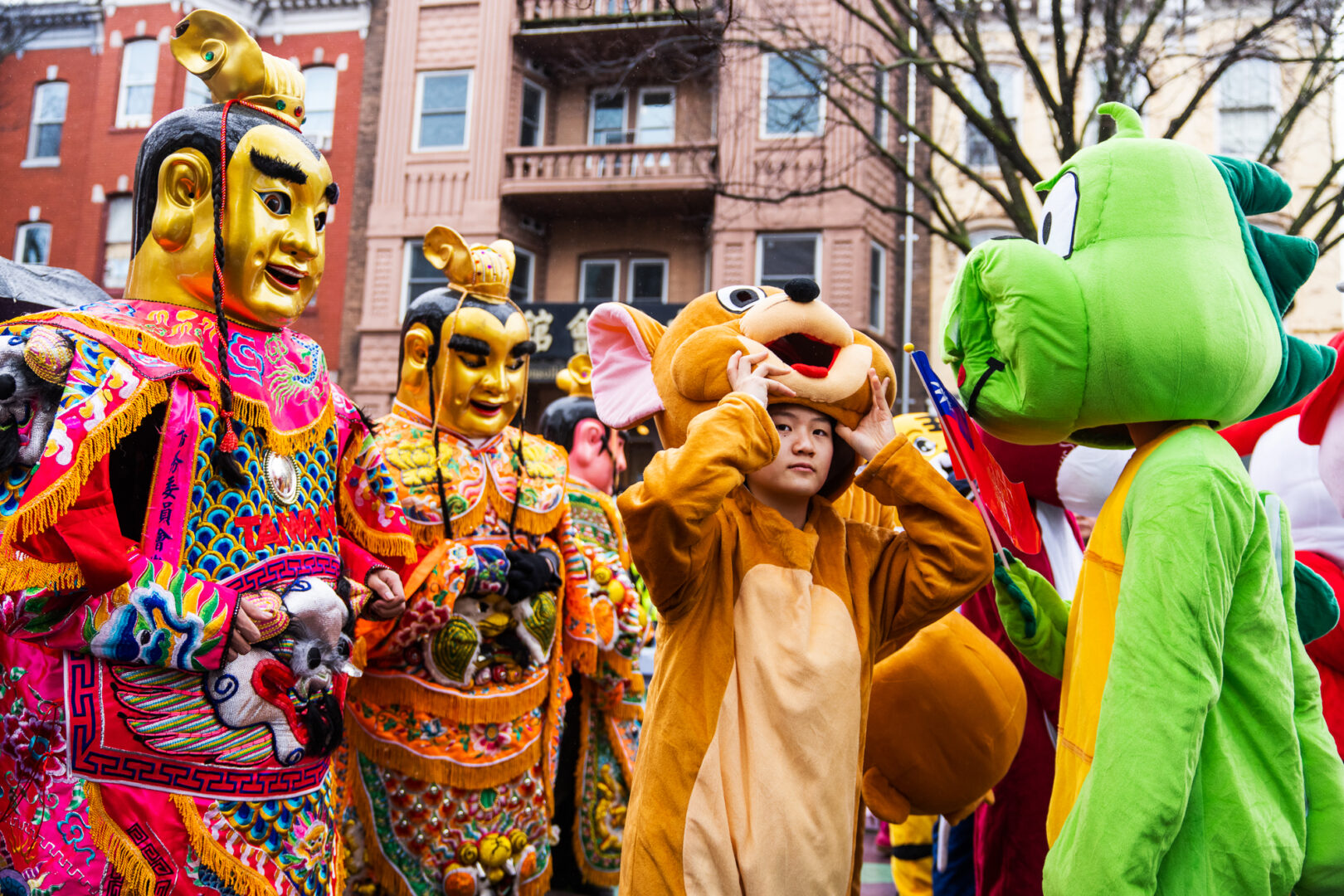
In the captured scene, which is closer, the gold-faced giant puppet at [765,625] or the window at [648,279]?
the gold-faced giant puppet at [765,625]

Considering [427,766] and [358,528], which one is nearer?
[358,528]

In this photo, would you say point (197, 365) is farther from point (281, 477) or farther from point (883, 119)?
point (883, 119)

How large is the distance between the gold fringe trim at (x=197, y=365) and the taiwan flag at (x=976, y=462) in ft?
4.96

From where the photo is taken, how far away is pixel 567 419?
216 inches

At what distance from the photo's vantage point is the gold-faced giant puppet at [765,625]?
2.00 metres

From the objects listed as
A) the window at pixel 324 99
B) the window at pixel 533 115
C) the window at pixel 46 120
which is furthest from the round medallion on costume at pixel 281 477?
the window at pixel 46 120

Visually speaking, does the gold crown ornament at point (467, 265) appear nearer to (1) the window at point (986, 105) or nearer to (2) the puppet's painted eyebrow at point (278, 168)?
(2) the puppet's painted eyebrow at point (278, 168)

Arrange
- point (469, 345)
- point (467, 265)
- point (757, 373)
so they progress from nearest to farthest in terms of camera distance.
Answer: point (757, 373) → point (469, 345) → point (467, 265)

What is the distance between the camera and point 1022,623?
2.30m

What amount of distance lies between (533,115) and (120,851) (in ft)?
47.4

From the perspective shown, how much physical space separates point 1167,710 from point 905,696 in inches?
29.6

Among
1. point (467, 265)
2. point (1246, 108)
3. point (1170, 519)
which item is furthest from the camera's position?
point (1246, 108)

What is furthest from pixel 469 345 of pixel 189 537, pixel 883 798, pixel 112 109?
pixel 112 109

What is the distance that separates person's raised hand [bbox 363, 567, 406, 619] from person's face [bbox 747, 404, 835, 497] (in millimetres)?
1151
